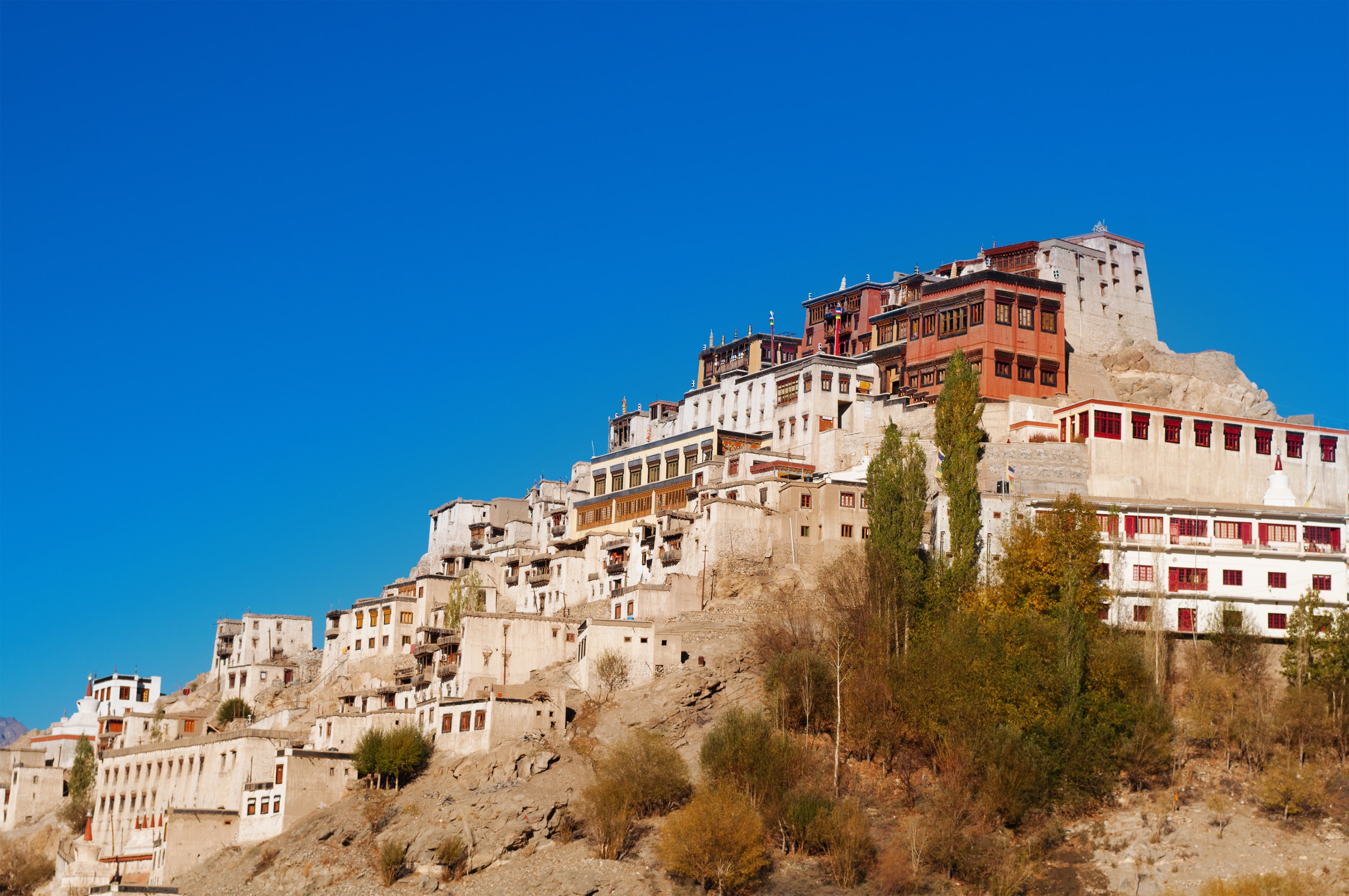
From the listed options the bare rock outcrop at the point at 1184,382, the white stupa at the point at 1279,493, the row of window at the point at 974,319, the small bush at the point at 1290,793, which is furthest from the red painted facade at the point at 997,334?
the small bush at the point at 1290,793

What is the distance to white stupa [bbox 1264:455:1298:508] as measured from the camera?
267ft

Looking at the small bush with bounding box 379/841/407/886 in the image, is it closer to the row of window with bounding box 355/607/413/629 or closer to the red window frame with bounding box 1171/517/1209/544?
the row of window with bounding box 355/607/413/629

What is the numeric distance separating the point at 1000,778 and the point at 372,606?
147ft

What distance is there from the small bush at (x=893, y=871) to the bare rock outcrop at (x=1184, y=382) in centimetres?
4508

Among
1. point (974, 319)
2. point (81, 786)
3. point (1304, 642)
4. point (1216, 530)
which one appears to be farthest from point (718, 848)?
point (81, 786)

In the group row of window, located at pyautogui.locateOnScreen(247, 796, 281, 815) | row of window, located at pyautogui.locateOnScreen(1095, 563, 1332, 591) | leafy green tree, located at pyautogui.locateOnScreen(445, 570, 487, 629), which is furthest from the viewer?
leafy green tree, located at pyautogui.locateOnScreen(445, 570, 487, 629)

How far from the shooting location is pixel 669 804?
66875 millimetres

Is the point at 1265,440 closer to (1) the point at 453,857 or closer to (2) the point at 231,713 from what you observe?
(1) the point at 453,857

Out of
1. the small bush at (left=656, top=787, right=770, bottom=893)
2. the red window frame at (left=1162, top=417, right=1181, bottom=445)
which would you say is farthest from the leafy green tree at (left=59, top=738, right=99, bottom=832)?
the red window frame at (left=1162, top=417, right=1181, bottom=445)

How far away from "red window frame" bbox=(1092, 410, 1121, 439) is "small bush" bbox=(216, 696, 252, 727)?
5359 centimetres

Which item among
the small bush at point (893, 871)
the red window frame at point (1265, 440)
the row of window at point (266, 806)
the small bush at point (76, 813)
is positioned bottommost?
the small bush at point (76, 813)

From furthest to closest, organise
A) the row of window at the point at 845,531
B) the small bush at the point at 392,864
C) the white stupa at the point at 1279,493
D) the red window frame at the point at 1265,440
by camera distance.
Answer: the row of window at the point at 845,531 → the red window frame at the point at 1265,440 → the white stupa at the point at 1279,493 → the small bush at the point at 392,864

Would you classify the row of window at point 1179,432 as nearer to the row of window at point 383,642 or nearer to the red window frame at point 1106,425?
the red window frame at point 1106,425

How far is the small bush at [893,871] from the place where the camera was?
61.5 meters
